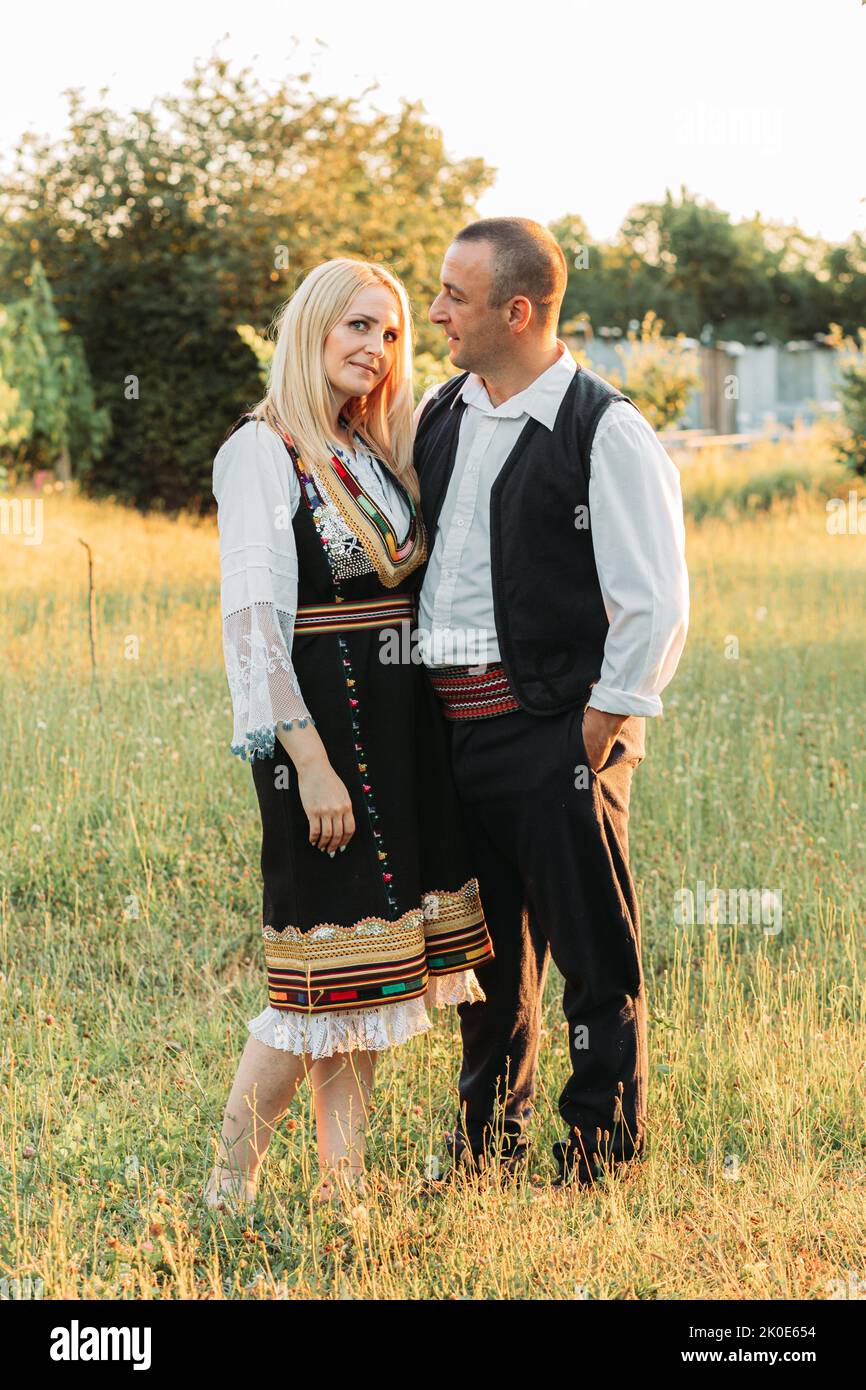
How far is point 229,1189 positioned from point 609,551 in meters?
1.69

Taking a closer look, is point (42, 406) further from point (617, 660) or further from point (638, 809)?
point (617, 660)

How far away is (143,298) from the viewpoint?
17.9 meters

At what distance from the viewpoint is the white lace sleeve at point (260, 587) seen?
2.94 metres

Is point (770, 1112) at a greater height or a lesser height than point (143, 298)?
lesser

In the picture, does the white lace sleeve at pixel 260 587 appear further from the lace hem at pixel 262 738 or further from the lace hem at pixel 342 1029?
the lace hem at pixel 342 1029

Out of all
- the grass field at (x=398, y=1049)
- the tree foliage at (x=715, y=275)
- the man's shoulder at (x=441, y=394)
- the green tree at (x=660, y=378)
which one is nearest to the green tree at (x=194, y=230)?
the green tree at (x=660, y=378)

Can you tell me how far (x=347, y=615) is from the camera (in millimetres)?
3078

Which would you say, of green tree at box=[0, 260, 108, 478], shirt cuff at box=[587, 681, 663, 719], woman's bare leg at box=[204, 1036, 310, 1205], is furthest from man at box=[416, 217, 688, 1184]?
green tree at box=[0, 260, 108, 478]

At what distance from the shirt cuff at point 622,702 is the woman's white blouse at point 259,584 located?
646mm

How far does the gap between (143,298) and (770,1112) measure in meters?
16.3

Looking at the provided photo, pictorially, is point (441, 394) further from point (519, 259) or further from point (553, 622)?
point (553, 622)

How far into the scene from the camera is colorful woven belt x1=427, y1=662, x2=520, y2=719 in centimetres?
320

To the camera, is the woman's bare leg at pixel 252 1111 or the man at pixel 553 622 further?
the woman's bare leg at pixel 252 1111

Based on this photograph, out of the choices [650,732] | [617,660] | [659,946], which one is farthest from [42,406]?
[617,660]
